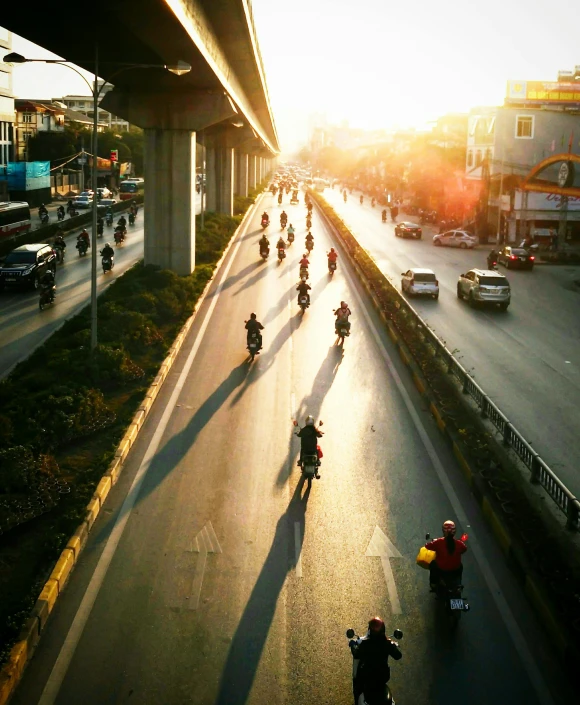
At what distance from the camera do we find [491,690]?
8.35 meters

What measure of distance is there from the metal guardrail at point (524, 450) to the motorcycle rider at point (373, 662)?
474 centimetres

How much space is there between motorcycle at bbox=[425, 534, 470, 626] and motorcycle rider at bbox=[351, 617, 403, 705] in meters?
1.73

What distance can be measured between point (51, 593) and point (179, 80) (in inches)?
869

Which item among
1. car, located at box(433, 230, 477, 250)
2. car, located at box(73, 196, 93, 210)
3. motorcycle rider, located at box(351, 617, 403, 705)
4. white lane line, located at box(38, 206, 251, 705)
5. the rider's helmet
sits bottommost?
white lane line, located at box(38, 206, 251, 705)

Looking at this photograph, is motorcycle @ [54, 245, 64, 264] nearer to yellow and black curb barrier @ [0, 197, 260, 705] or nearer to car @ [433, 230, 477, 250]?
yellow and black curb barrier @ [0, 197, 260, 705]

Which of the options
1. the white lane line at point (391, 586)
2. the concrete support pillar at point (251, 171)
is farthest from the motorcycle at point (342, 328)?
the concrete support pillar at point (251, 171)

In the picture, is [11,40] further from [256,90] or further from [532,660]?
[532,660]

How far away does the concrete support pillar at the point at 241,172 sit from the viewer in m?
80.9

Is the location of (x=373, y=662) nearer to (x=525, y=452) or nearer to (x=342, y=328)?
(x=525, y=452)

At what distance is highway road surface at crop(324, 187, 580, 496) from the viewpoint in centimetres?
1719

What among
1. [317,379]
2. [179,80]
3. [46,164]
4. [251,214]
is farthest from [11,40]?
[317,379]

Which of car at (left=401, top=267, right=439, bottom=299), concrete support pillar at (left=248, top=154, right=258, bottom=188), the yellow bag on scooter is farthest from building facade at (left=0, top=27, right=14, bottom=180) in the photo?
the yellow bag on scooter

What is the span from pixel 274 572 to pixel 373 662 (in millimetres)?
3294

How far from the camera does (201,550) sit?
37.1ft
